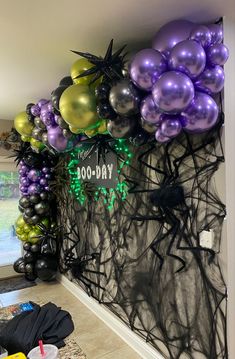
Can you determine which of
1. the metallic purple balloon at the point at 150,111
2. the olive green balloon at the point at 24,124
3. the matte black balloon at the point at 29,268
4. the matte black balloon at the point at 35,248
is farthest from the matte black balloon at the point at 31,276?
the metallic purple balloon at the point at 150,111

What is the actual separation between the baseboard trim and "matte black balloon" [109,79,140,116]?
187cm

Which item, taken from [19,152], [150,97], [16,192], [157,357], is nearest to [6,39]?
[150,97]

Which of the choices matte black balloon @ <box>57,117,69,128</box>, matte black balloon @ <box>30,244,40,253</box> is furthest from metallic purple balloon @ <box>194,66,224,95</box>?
matte black balloon @ <box>30,244,40,253</box>

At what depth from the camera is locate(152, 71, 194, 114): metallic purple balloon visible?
1.33 metres

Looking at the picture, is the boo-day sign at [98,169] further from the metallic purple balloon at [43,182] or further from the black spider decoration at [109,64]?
the black spider decoration at [109,64]

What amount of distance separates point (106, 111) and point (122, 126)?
14cm

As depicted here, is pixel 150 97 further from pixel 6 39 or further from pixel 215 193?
pixel 6 39

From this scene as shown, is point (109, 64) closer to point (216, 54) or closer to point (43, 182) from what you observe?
point (216, 54)

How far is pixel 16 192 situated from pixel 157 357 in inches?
136

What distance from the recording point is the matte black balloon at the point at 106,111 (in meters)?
1.68

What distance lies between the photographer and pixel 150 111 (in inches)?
58.7

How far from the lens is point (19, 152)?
3.66 meters

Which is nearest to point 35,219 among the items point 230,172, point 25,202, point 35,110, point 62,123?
point 25,202

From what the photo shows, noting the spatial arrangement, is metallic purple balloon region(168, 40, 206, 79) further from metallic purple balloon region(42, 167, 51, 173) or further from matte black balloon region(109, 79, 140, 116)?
metallic purple balloon region(42, 167, 51, 173)
